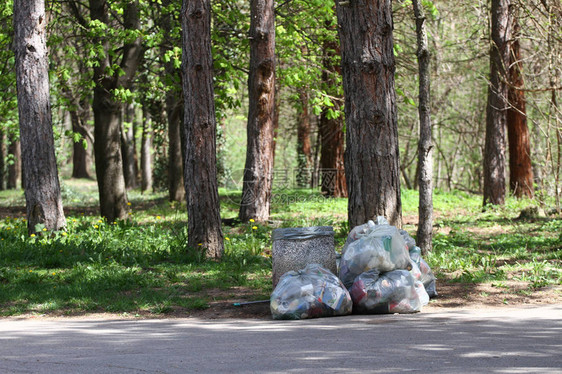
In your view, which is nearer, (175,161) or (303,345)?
(303,345)

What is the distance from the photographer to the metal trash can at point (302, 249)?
720cm

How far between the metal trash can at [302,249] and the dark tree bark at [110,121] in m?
8.31

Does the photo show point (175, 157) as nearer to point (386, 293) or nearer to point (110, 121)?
point (110, 121)

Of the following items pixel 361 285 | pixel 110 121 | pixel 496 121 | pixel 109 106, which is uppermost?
pixel 109 106

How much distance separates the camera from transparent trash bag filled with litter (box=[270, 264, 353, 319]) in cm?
647

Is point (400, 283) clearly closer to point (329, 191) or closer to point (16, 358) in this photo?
point (16, 358)

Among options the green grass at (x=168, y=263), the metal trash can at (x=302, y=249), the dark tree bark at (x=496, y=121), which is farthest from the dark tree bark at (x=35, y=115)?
the dark tree bark at (x=496, y=121)

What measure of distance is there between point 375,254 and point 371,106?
2.33 m

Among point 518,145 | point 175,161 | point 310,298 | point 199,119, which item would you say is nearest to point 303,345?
point 310,298

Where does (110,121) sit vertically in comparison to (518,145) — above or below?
above

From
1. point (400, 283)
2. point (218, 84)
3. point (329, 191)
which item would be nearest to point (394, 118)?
point (400, 283)

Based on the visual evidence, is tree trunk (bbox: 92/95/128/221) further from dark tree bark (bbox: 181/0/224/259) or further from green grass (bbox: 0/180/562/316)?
dark tree bark (bbox: 181/0/224/259)

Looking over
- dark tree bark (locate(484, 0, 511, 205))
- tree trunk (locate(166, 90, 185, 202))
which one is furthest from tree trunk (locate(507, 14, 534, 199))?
tree trunk (locate(166, 90, 185, 202))

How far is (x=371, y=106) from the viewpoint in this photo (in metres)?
8.18
